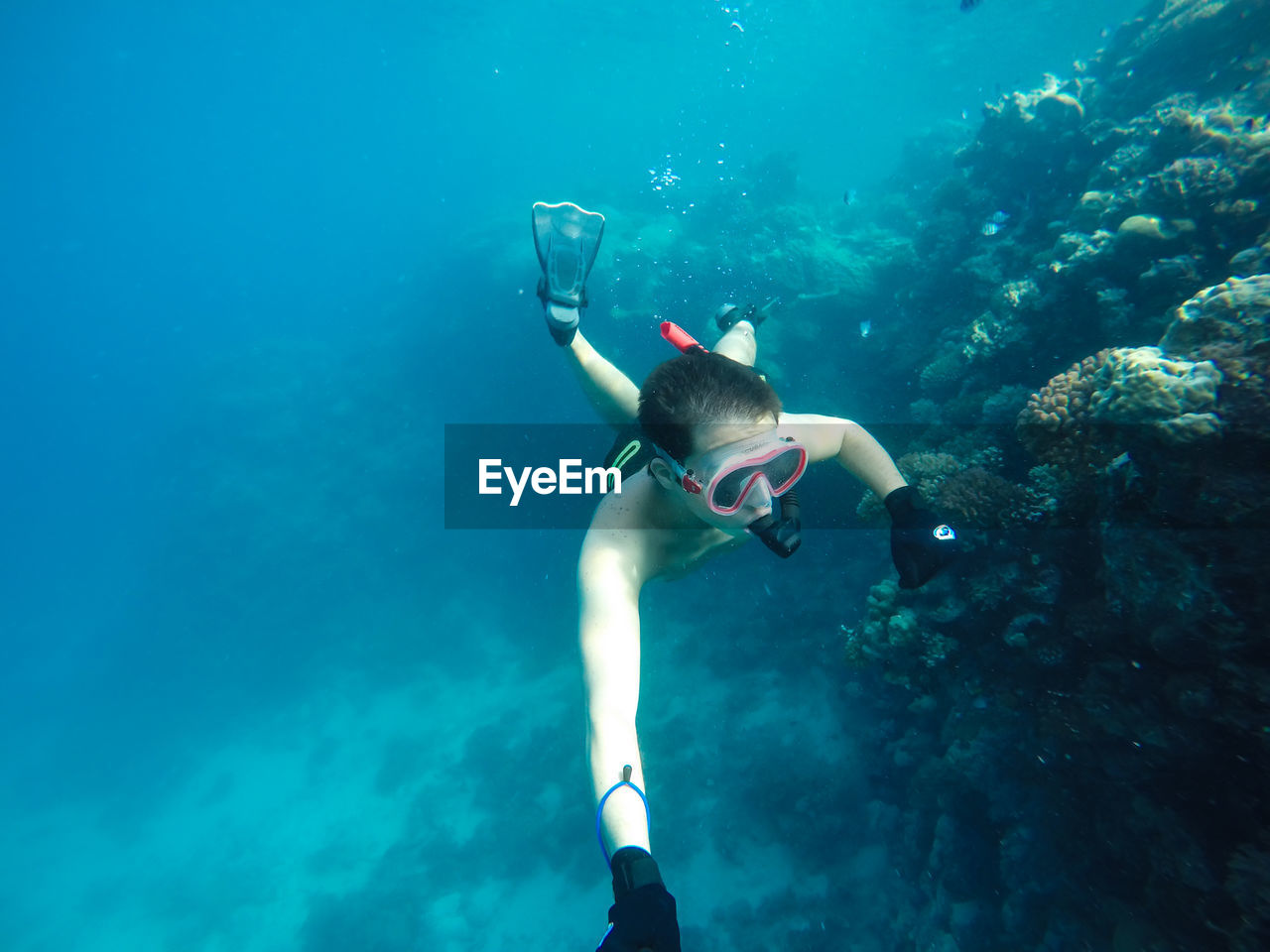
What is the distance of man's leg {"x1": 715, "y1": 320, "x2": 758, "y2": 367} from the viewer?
5171 millimetres

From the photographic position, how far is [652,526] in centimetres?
343

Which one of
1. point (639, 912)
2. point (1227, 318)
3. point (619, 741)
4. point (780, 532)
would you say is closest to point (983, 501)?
point (1227, 318)

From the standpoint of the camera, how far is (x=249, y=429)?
902 inches

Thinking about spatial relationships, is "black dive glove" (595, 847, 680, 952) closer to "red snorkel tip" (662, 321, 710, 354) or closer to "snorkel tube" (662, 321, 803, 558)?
"snorkel tube" (662, 321, 803, 558)

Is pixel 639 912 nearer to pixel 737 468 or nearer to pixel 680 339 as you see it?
pixel 737 468

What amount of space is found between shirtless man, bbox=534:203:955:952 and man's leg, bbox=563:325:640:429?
1.55 meters

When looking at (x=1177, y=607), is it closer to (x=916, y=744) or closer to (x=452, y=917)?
(x=916, y=744)

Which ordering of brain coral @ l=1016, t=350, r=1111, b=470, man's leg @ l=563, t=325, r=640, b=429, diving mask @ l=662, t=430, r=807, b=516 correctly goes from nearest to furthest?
1. diving mask @ l=662, t=430, r=807, b=516
2. brain coral @ l=1016, t=350, r=1111, b=470
3. man's leg @ l=563, t=325, r=640, b=429

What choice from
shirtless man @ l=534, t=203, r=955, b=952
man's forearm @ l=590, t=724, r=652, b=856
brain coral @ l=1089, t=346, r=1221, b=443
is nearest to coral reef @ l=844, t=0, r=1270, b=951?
brain coral @ l=1089, t=346, r=1221, b=443

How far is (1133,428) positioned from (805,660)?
23.1ft

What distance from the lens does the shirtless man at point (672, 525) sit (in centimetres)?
224

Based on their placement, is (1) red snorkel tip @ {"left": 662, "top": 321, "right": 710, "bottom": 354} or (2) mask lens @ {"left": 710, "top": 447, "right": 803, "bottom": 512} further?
(1) red snorkel tip @ {"left": 662, "top": 321, "right": 710, "bottom": 354}

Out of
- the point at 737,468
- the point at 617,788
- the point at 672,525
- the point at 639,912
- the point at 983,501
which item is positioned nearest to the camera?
the point at 639,912

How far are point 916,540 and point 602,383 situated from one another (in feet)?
10.0
